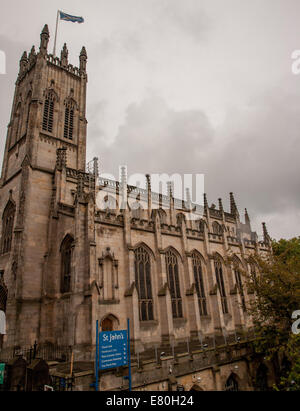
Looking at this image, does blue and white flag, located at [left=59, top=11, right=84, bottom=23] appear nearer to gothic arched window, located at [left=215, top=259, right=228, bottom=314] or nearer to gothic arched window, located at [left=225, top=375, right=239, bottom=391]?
gothic arched window, located at [left=215, top=259, right=228, bottom=314]

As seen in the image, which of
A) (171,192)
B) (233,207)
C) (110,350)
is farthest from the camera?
(233,207)

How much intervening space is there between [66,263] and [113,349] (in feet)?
35.9

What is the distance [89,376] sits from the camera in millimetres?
12289

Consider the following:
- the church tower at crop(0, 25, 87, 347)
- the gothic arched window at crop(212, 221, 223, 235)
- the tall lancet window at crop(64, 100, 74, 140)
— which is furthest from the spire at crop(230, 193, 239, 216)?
the tall lancet window at crop(64, 100, 74, 140)

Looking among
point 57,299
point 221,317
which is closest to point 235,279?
point 221,317

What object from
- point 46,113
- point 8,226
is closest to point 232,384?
point 8,226

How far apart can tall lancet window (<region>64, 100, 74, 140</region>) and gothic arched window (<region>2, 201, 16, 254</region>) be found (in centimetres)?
972

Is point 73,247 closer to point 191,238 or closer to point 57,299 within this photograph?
point 57,299

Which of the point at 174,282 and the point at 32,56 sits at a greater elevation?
the point at 32,56

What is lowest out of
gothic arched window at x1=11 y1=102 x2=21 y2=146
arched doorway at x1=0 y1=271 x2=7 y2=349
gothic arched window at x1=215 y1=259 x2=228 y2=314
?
arched doorway at x1=0 y1=271 x2=7 y2=349

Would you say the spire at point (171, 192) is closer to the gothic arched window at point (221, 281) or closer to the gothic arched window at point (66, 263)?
the gothic arched window at point (221, 281)

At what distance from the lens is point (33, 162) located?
25.5 meters

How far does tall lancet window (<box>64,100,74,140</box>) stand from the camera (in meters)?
30.5

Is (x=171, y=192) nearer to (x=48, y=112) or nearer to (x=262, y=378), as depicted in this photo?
(x=48, y=112)
